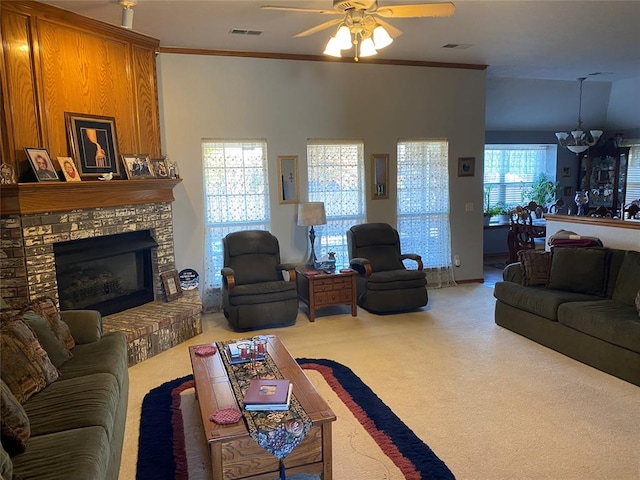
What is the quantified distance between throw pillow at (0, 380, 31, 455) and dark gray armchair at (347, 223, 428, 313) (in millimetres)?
3749

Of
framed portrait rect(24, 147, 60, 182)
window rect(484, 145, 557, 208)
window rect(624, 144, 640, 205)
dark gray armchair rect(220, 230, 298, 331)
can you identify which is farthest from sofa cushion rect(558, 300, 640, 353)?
window rect(624, 144, 640, 205)

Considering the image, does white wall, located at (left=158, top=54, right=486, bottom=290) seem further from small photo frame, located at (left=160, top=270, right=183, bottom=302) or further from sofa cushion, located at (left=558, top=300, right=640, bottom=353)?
sofa cushion, located at (left=558, top=300, right=640, bottom=353)

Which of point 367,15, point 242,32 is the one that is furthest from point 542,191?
point 367,15

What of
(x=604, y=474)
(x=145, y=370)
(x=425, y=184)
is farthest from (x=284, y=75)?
(x=604, y=474)

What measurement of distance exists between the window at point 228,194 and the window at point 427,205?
188 centimetres

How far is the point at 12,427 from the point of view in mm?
1974

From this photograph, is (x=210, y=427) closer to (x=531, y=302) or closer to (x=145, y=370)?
(x=145, y=370)

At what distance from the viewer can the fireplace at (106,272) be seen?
410 centimetres

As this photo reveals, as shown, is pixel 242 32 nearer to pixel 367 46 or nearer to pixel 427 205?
pixel 367 46

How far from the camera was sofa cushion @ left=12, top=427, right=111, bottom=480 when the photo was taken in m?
1.84

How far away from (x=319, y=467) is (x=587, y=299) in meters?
3.03

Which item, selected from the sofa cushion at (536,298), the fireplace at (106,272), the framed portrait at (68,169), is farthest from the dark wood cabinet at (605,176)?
the framed portrait at (68,169)

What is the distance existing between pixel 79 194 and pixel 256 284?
1938mm

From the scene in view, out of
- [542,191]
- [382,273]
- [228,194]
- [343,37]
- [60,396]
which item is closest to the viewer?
[60,396]
